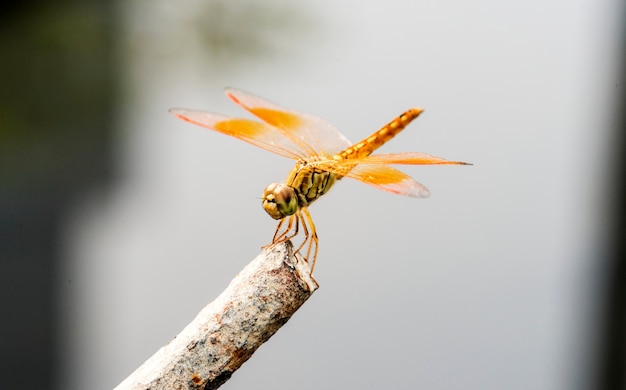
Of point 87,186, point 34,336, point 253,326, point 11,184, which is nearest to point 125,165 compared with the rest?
point 87,186

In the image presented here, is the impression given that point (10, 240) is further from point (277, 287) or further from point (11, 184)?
point (277, 287)

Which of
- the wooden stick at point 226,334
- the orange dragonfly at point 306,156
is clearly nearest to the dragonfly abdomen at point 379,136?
the orange dragonfly at point 306,156

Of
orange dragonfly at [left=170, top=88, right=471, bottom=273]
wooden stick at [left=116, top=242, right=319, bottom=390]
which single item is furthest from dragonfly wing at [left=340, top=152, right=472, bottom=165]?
wooden stick at [left=116, top=242, right=319, bottom=390]

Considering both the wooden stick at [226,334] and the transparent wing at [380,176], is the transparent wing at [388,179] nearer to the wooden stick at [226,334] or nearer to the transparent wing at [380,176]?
the transparent wing at [380,176]

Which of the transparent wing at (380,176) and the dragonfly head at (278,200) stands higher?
the transparent wing at (380,176)

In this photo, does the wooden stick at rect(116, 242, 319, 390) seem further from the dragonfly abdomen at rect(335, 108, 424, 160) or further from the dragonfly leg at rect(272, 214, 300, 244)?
the dragonfly abdomen at rect(335, 108, 424, 160)

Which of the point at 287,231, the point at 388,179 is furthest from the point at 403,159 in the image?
the point at 287,231
